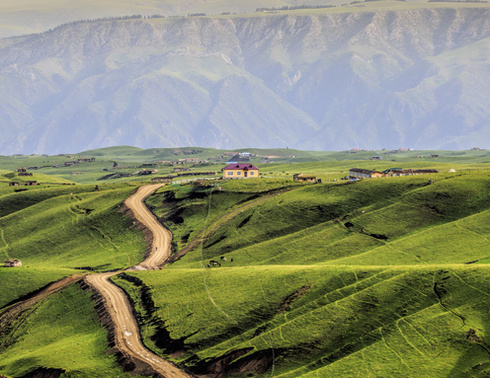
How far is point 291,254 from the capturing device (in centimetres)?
13912

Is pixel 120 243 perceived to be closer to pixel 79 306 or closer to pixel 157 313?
pixel 79 306

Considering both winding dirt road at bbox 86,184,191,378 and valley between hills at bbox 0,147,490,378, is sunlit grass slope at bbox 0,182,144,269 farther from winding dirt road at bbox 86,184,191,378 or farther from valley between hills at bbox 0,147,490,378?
winding dirt road at bbox 86,184,191,378

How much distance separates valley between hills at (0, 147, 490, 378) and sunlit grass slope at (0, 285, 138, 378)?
1.10 ft

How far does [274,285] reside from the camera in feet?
358

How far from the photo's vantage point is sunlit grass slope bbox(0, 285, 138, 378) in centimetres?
9881

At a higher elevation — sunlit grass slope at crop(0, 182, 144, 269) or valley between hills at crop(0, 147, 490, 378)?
sunlit grass slope at crop(0, 182, 144, 269)

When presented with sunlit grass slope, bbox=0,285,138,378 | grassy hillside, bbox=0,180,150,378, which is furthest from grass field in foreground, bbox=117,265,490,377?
grassy hillside, bbox=0,180,150,378

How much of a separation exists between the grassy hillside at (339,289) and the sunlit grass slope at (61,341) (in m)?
7.57

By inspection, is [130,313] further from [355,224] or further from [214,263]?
[355,224]

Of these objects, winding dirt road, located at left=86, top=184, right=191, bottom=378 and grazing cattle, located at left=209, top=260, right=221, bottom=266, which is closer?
winding dirt road, located at left=86, top=184, right=191, bottom=378

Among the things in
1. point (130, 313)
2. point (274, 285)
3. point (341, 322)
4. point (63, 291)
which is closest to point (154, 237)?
point (63, 291)

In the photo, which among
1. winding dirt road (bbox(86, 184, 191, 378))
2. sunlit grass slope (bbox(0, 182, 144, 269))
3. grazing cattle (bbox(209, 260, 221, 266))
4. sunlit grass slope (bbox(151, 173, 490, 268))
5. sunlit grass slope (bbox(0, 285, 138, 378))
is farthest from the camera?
sunlit grass slope (bbox(0, 182, 144, 269))

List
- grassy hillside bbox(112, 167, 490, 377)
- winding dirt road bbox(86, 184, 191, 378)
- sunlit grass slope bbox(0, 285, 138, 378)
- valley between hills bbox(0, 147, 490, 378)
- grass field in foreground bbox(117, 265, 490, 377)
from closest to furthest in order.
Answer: grass field in foreground bbox(117, 265, 490, 377), grassy hillside bbox(112, 167, 490, 377), valley between hills bbox(0, 147, 490, 378), winding dirt road bbox(86, 184, 191, 378), sunlit grass slope bbox(0, 285, 138, 378)

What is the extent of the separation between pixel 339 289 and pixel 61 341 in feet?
144
